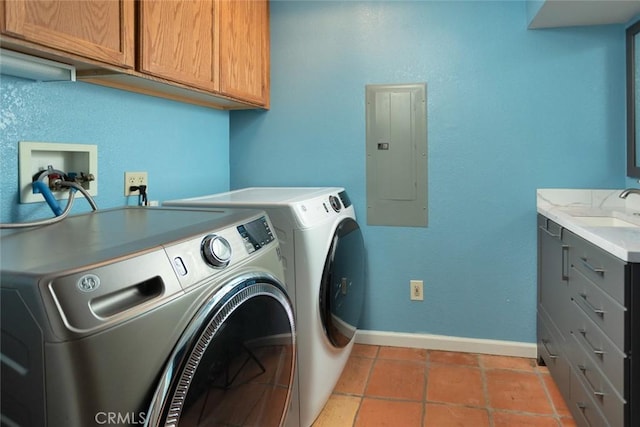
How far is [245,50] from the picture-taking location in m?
2.28

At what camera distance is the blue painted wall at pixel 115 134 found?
4.43ft

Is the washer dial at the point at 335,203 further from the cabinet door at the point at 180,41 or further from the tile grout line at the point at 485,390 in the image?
the tile grout line at the point at 485,390

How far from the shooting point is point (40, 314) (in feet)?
2.01

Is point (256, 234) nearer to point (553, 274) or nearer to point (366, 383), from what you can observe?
point (366, 383)

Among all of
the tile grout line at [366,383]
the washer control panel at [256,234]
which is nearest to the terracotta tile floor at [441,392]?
the tile grout line at [366,383]

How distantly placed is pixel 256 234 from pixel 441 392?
1.39 m

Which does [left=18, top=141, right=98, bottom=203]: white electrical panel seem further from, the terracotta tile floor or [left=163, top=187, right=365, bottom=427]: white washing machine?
the terracotta tile floor

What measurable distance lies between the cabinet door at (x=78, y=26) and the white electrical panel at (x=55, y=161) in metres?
0.36

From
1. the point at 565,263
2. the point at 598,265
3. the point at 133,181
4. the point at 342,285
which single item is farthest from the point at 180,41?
the point at 565,263

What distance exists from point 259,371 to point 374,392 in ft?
3.88

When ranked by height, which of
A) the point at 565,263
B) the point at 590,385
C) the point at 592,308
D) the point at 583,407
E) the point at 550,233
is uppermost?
the point at 550,233

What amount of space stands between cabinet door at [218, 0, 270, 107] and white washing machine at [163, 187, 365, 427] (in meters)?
0.67

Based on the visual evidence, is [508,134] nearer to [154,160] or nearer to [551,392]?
[551,392]

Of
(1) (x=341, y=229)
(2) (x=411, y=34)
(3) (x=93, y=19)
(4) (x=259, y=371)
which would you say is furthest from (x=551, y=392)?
(3) (x=93, y=19)
